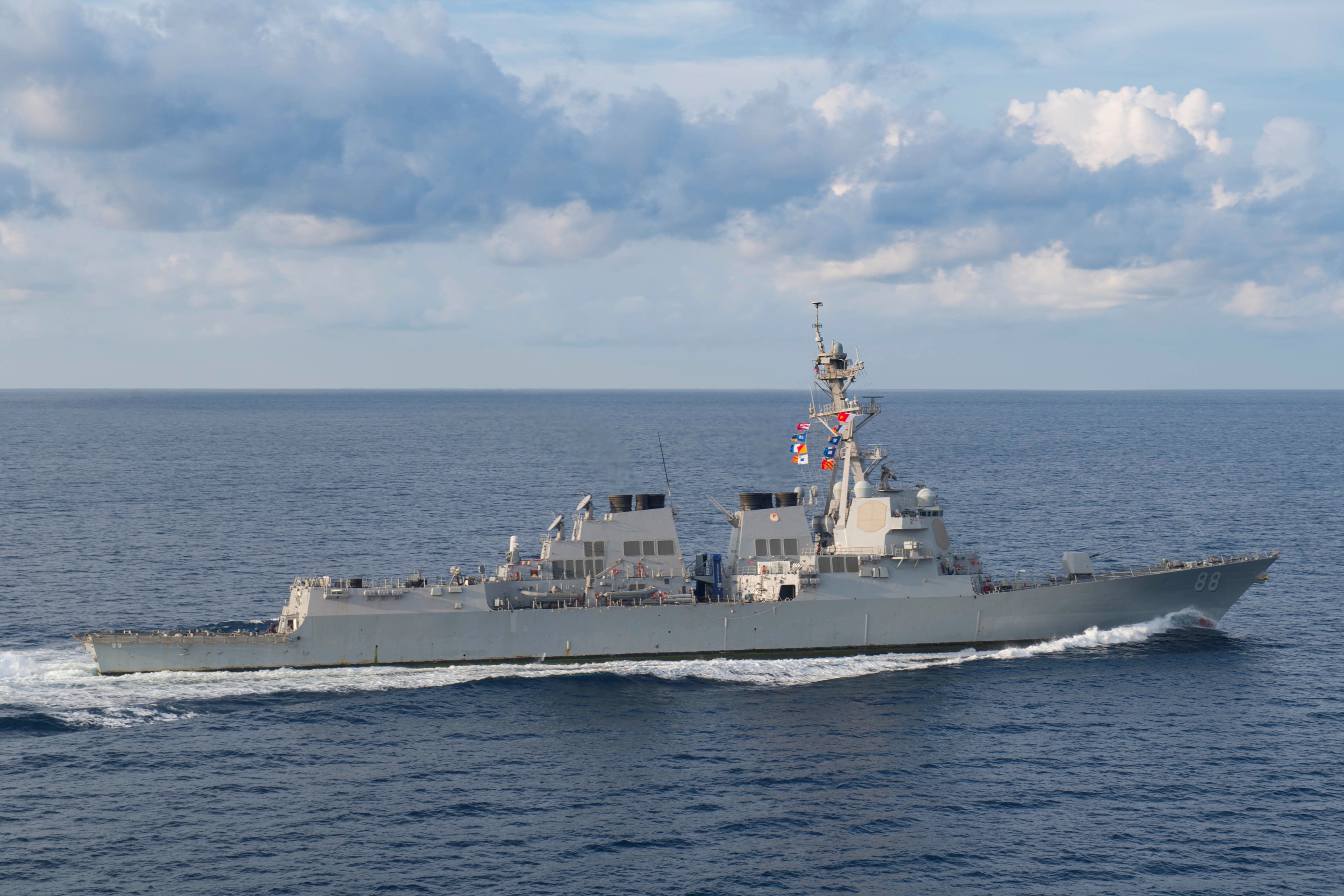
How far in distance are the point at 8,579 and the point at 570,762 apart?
3830 centimetres

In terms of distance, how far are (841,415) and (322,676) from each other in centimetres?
2305

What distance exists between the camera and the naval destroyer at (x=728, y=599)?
3981 centimetres

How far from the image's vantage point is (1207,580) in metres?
43.9

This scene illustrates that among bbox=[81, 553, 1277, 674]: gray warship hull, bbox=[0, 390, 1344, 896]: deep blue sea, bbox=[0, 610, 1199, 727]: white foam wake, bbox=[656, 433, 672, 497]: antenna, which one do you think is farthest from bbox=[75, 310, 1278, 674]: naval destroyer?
bbox=[656, 433, 672, 497]: antenna

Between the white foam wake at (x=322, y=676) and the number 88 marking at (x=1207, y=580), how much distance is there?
336 centimetres

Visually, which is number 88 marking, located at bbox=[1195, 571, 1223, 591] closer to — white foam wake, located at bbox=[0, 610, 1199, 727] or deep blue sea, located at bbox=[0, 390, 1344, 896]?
deep blue sea, located at bbox=[0, 390, 1344, 896]

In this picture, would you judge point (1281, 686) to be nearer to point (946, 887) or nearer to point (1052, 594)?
point (1052, 594)

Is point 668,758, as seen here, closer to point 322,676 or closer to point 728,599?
point 728,599

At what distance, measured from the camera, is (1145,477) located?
9938 cm

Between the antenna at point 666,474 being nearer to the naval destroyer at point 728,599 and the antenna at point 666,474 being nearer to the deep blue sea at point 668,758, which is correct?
the deep blue sea at point 668,758

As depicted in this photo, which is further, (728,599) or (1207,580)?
(1207,580)

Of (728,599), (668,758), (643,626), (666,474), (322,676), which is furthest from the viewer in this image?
(666,474)

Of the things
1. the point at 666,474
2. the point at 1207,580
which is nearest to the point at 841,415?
the point at 666,474

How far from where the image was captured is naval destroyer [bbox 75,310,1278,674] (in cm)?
3981
